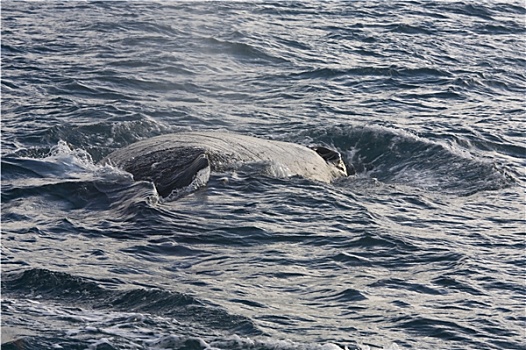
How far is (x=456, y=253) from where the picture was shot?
7.98 m

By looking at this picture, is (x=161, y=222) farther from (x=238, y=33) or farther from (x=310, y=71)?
(x=238, y=33)

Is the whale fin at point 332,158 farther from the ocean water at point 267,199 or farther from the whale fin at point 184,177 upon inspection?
the whale fin at point 184,177

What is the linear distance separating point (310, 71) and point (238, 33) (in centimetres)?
334

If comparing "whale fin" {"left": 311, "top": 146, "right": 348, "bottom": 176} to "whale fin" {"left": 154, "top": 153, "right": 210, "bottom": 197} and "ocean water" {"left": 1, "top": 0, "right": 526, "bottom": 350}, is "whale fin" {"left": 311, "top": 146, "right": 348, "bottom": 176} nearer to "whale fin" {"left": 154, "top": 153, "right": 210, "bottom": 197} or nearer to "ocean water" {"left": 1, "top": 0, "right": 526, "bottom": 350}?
"ocean water" {"left": 1, "top": 0, "right": 526, "bottom": 350}

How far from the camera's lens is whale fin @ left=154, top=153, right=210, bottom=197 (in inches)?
337

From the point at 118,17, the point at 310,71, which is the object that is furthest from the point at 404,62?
the point at 118,17

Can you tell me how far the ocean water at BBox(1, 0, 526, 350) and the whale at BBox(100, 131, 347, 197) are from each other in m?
0.19

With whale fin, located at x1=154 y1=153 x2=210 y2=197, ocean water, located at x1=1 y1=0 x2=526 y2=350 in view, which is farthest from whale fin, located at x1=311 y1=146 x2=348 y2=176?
whale fin, located at x1=154 y1=153 x2=210 y2=197

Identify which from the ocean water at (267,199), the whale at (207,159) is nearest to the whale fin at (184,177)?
the whale at (207,159)

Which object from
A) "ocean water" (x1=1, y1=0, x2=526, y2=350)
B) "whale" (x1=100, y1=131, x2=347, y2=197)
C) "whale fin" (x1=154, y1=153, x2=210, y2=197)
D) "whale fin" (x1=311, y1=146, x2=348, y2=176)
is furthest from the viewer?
"whale fin" (x1=311, y1=146, x2=348, y2=176)

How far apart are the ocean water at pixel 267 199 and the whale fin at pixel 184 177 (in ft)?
0.47

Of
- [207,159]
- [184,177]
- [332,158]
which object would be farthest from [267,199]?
[332,158]

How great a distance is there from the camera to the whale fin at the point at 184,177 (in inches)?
337

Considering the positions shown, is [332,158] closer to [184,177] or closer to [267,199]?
[267,199]
